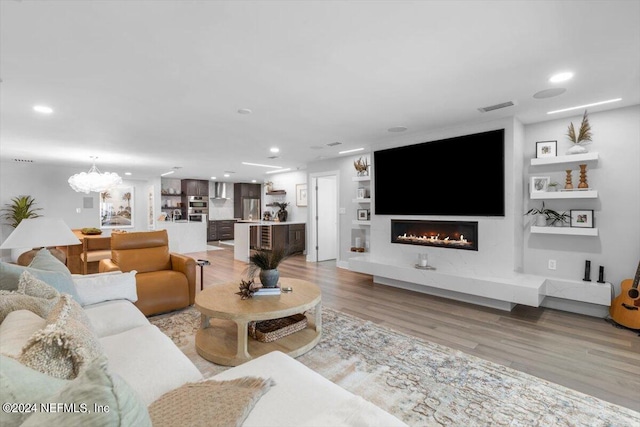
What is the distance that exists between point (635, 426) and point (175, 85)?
13.5ft

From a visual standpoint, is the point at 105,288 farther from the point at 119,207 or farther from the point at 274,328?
the point at 119,207

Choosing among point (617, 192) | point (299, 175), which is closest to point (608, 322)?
point (617, 192)

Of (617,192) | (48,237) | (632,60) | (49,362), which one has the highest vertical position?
(632,60)

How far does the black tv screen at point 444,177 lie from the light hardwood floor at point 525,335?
1.29 meters

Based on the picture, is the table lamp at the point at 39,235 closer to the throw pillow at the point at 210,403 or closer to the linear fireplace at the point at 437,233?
the throw pillow at the point at 210,403

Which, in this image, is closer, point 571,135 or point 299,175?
point 571,135

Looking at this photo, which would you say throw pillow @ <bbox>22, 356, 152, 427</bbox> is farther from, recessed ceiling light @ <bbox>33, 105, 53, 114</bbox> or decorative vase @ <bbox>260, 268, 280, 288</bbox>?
recessed ceiling light @ <bbox>33, 105, 53, 114</bbox>

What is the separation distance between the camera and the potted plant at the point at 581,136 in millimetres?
3473

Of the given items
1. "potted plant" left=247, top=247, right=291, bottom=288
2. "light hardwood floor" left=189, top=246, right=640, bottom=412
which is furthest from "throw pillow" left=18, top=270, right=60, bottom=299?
"light hardwood floor" left=189, top=246, right=640, bottom=412

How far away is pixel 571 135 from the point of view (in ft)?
11.8

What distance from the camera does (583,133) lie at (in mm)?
3482

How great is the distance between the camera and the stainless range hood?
11375mm

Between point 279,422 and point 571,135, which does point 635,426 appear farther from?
point 571,135

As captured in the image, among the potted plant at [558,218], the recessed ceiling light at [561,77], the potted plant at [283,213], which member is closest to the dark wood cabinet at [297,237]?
the potted plant at [283,213]
